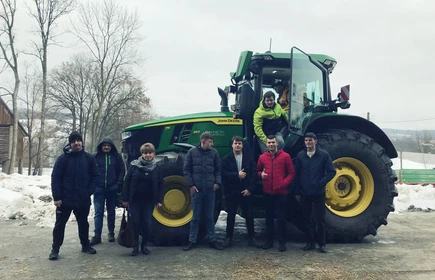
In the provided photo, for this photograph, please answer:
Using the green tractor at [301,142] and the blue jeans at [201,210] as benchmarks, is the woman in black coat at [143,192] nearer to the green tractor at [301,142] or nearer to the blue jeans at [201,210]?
the green tractor at [301,142]

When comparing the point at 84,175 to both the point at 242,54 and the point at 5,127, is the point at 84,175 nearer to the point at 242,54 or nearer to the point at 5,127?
the point at 242,54

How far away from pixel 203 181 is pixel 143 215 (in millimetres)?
991

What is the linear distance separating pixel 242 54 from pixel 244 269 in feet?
11.1

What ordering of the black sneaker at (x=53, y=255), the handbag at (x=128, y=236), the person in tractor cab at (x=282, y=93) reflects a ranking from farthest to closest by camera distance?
1. the person in tractor cab at (x=282, y=93)
2. the handbag at (x=128, y=236)
3. the black sneaker at (x=53, y=255)

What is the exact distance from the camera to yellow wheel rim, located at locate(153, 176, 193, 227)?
6.17 metres

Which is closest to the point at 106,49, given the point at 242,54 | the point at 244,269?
the point at 242,54

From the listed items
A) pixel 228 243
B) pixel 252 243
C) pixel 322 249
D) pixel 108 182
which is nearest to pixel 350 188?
pixel 322 249

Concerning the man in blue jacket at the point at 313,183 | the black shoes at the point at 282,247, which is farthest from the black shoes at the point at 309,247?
the black shoes at the point at 282,247

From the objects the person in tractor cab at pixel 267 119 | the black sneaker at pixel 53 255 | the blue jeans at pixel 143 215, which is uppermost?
the person in tractor cab at pixel 267 119

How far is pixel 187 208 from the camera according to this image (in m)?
6.29

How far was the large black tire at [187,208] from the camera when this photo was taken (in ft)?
19.8

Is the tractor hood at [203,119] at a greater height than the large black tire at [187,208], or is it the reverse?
the tractor hood at [203,119]

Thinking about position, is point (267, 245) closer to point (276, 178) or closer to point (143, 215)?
point (276, 178)

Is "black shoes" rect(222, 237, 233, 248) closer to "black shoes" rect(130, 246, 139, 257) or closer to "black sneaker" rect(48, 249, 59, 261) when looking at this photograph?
"black shoes" rect(130, 246, 139, 257)
